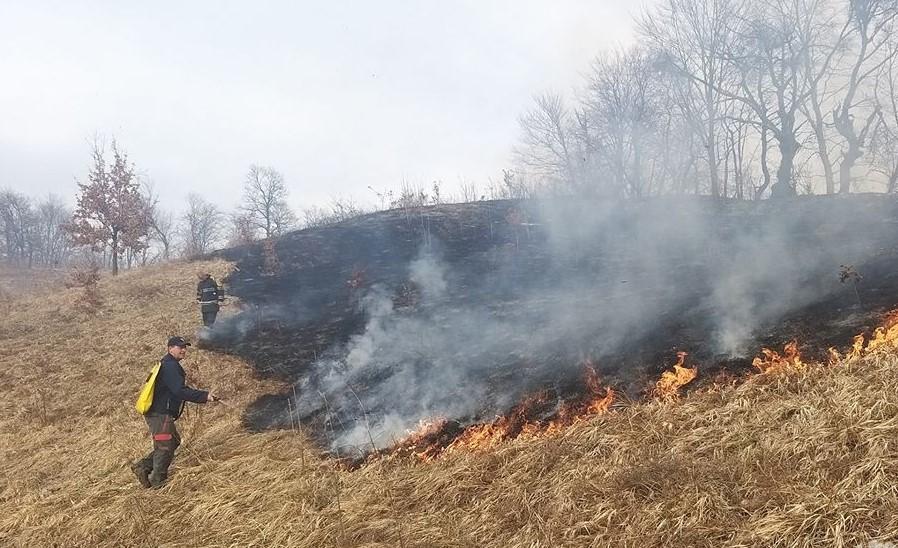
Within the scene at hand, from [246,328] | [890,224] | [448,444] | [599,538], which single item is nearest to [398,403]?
[448,444]

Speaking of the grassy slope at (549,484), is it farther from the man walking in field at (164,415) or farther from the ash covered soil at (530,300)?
the ash covered soil at (530,300)

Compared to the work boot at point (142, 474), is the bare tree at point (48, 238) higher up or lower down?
higher up

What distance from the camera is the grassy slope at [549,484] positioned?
135 inches

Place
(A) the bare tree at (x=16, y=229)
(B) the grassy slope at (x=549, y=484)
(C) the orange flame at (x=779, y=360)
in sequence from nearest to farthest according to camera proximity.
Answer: (B) the grassy slope at (x=549, y=484)
(C) the orange flame at (x=779, y=360)
(A) the bare tree at (x=16, y=229)

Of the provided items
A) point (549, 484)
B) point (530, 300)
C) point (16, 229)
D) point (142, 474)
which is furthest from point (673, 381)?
point (16, 229)

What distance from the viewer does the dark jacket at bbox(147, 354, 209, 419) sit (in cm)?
563

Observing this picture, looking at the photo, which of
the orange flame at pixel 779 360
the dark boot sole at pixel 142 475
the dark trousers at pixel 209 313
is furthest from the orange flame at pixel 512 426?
the dark trousers at pixel 209 313

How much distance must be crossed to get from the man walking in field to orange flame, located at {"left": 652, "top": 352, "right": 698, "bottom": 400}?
498 centimetres

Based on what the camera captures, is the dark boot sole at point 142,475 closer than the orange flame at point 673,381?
No

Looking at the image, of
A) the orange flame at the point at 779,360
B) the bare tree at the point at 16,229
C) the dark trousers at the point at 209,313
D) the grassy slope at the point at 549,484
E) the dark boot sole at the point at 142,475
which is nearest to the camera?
the grassy slope at the point at 549,484

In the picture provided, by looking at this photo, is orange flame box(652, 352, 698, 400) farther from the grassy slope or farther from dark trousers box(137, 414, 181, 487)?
dark trousers box(137, 414, 181, 487)

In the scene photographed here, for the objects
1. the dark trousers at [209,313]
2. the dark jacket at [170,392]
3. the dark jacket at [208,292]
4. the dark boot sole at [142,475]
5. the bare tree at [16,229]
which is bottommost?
the dark boot sole at [142,475]

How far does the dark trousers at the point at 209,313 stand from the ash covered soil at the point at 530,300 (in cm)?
24

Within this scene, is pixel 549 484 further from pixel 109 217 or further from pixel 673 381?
pixel 109 217
